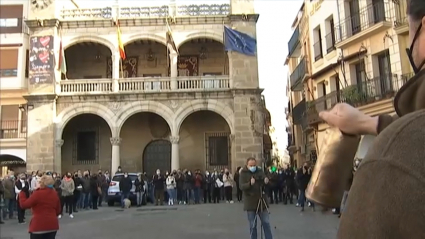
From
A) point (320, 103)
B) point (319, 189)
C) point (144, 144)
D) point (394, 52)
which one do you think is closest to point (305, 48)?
point (320, 103)

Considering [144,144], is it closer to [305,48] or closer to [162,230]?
[305,48]

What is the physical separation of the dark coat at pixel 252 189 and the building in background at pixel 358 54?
8.17 m

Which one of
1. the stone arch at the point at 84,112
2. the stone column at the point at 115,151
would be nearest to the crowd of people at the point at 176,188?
the stone column at the point at 115,151

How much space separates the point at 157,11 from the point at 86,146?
386 inches

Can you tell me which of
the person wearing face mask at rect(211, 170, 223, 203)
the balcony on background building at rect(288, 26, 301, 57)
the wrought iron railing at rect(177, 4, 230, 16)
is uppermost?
the wrought iron railing at rect(177, 4, 230, 16)

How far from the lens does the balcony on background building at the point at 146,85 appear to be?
24.7 meters

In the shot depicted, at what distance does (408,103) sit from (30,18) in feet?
89.0

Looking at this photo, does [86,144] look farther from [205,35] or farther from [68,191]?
[68,191]

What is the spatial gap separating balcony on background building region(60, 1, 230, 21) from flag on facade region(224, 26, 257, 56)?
1.99m

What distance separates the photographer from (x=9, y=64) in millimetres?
28031

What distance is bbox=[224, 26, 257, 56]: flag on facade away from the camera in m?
24.3

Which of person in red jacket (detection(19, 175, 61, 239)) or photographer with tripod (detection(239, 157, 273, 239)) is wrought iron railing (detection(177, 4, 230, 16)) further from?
person in red jacket (detection(19, 175, 61, 239))

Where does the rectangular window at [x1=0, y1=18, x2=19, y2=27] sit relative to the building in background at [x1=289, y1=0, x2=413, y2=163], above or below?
above

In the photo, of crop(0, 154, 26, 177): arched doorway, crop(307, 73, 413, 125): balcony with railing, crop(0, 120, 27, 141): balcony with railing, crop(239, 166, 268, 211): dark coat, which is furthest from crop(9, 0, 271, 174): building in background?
crop(239, 166, 268, 211): dark coat
